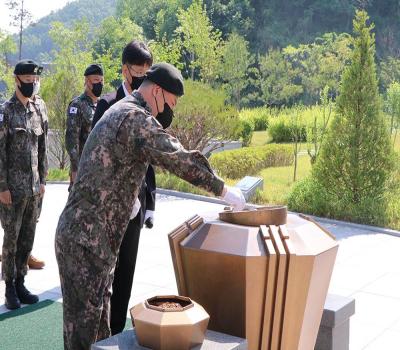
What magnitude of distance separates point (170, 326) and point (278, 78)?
3937 centimetres

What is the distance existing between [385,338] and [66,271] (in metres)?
2.73

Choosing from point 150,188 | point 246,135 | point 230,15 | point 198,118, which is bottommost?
point 246,135

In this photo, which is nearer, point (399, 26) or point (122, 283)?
point (122, 283)

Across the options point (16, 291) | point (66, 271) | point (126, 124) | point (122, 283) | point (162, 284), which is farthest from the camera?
point (162, 284)

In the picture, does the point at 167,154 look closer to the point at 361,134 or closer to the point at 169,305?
the point at 169,305

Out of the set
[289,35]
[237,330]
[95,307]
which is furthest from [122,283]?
[289,35]

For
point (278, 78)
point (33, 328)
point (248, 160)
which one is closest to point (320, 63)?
point (278, 78)

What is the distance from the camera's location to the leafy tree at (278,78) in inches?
1576

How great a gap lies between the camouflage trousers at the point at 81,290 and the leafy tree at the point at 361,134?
663 cm

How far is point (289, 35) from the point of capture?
198 feet

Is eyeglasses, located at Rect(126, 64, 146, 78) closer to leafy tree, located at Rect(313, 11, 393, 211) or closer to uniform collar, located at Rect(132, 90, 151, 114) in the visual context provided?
uniform collar, located at Rect(132, 90, 151, 114)

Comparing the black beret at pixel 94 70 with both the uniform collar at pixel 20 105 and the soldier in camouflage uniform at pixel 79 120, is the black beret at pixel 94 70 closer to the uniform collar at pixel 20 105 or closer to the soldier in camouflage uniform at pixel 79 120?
the soldier in camouflage uniform at pixel 79 120

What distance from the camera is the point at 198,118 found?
43.4 feet

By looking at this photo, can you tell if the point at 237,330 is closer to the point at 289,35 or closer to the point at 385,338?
the point at 385,338
